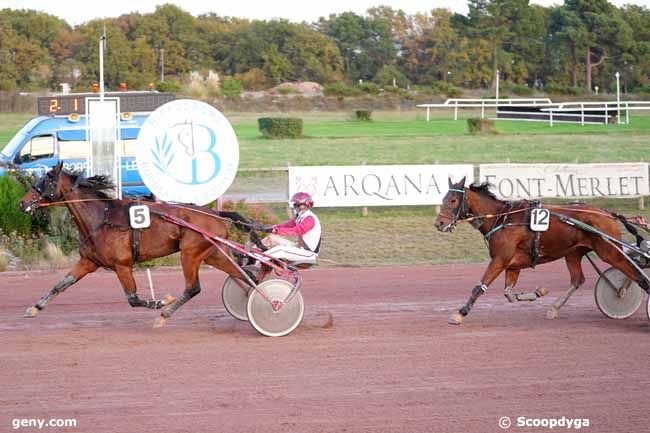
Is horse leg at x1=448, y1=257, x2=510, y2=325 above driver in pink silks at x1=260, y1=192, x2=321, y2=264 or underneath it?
underneath

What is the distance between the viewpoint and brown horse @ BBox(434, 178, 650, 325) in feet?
29.6

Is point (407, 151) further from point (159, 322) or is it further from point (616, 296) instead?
point (159, 322)

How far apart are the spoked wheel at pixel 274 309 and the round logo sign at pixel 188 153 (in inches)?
181

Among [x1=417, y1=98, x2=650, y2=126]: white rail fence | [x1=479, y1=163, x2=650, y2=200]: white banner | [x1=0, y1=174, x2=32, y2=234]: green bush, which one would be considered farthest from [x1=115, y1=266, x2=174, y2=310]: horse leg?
[x1=417, y1=98, x2=650, y2=126]: white rail fence

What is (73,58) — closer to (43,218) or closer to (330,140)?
(330,140)

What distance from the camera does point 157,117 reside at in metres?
12.8

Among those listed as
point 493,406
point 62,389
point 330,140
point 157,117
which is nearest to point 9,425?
point 62,389

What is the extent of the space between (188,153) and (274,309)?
4887 millimetres

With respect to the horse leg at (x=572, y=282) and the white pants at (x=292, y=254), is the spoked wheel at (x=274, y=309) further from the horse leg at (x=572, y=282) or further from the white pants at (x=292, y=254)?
the horse leg at (x=572, y=282)

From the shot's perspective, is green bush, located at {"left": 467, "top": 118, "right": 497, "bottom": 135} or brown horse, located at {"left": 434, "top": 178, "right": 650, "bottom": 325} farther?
green bush, located at {"left": 467, "top": 118, "right": 497, "bottom": 135}

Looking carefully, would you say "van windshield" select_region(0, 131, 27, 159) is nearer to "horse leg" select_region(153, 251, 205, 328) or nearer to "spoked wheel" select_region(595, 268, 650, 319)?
"horse leg" select_region(153, 251, 205, 328)

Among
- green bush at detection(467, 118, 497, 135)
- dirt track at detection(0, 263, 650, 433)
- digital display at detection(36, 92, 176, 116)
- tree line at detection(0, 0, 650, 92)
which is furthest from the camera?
tree line at detection(0, 0, 650, 92)

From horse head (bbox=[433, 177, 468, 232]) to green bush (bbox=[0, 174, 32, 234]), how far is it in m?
7.44

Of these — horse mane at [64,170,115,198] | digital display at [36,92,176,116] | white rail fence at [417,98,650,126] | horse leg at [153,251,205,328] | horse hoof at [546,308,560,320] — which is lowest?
horse hoof at [546,308,560,320]
